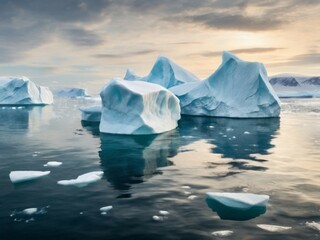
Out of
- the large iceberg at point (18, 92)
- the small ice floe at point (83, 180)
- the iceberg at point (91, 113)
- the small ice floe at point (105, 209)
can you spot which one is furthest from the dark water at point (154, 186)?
the large iceberg at point (18, 92)

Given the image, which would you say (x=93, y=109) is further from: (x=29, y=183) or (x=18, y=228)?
(x=18, y=228)

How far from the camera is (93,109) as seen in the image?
25.6 metres

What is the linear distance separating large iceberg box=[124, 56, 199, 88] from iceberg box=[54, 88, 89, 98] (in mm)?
67872

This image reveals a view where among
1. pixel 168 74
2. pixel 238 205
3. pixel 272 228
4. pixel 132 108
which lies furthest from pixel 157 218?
pixel 168 74

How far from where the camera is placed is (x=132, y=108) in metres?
17.9

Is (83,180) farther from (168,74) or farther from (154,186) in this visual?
(168,74)

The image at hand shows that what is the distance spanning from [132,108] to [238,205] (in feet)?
38.0

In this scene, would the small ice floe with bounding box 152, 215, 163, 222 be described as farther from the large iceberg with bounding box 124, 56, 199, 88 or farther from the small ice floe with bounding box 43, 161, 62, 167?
the large iceberg with bounding box 124, 56, 199, 88

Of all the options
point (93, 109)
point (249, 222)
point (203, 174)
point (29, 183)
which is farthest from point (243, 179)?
point (93, 109)

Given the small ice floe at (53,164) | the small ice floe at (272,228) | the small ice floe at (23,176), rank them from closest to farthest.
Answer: the small ice floe at (272,228), the small ice floe at (23,176), the small ice floe at (53,164)

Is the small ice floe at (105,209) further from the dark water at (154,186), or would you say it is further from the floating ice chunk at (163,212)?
the floating ice chunk at (163,212)

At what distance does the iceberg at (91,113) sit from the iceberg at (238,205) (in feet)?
62.8

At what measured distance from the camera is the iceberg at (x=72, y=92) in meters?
103

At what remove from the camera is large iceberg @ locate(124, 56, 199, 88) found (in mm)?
36625
